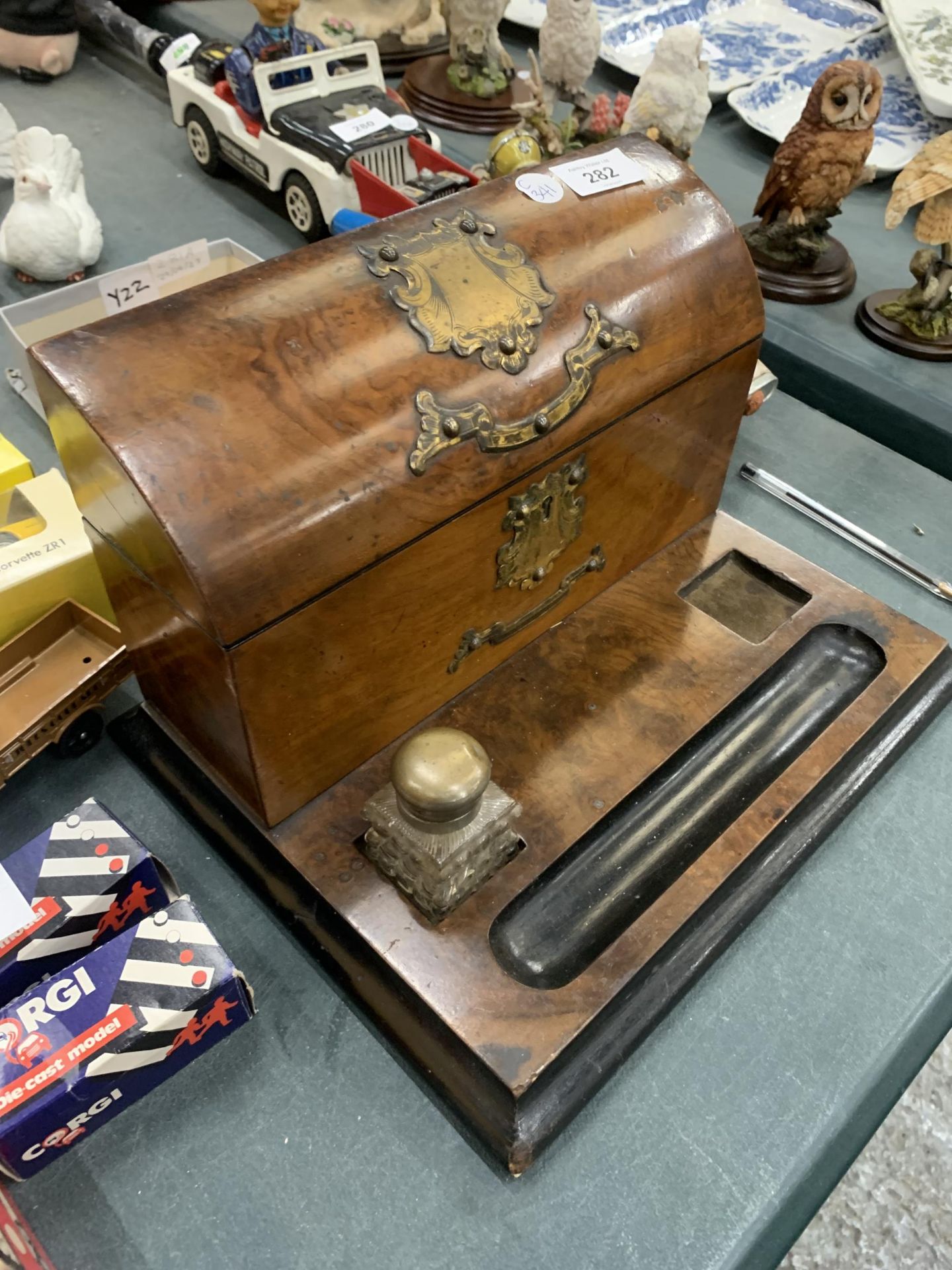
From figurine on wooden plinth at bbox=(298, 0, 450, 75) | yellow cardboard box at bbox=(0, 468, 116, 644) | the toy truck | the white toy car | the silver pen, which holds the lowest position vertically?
the toy truck

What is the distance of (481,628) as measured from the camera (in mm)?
947

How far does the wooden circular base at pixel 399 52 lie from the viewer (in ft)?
7.29

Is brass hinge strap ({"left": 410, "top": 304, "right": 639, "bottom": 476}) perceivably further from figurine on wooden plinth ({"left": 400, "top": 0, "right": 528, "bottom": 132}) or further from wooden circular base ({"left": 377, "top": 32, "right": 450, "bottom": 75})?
wooden circular base ({"left": 377, "top": 32, "right": 450, "bottom": 75})

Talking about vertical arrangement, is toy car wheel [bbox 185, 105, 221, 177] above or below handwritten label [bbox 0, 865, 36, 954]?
→ above

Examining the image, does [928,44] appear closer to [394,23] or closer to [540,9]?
[540,9]

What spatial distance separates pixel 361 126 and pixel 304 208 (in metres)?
0.18

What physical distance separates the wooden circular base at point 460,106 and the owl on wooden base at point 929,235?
90 cm

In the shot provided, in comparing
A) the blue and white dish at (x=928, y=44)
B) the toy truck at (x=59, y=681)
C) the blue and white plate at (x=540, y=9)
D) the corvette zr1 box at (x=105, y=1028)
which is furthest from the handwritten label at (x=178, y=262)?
the blue and white dish at (x=928, y=44)

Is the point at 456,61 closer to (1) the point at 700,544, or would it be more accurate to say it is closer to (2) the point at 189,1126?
(1) the point at 700,544

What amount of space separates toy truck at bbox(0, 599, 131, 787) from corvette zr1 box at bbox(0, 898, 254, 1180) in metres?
0.30

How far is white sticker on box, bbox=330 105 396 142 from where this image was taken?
1628mm

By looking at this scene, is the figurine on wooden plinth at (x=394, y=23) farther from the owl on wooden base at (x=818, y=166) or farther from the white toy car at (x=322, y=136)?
the owl on wooden base at (x=818, y=166)

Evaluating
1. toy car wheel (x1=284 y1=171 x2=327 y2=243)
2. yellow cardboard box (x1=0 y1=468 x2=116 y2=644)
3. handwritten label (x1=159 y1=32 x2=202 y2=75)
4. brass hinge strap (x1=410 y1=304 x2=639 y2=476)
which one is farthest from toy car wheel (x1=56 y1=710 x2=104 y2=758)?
handwritten label (x1=159 y1=32 x2=202 y2=75)

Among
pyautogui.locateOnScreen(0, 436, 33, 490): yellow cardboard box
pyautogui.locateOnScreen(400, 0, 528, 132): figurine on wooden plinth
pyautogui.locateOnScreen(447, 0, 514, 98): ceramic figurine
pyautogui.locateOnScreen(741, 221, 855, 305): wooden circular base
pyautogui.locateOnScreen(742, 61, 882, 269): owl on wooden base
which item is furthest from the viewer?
pyautogui.locateOnScreen(400, 0, 528, 132): figurine on wooden plinth
